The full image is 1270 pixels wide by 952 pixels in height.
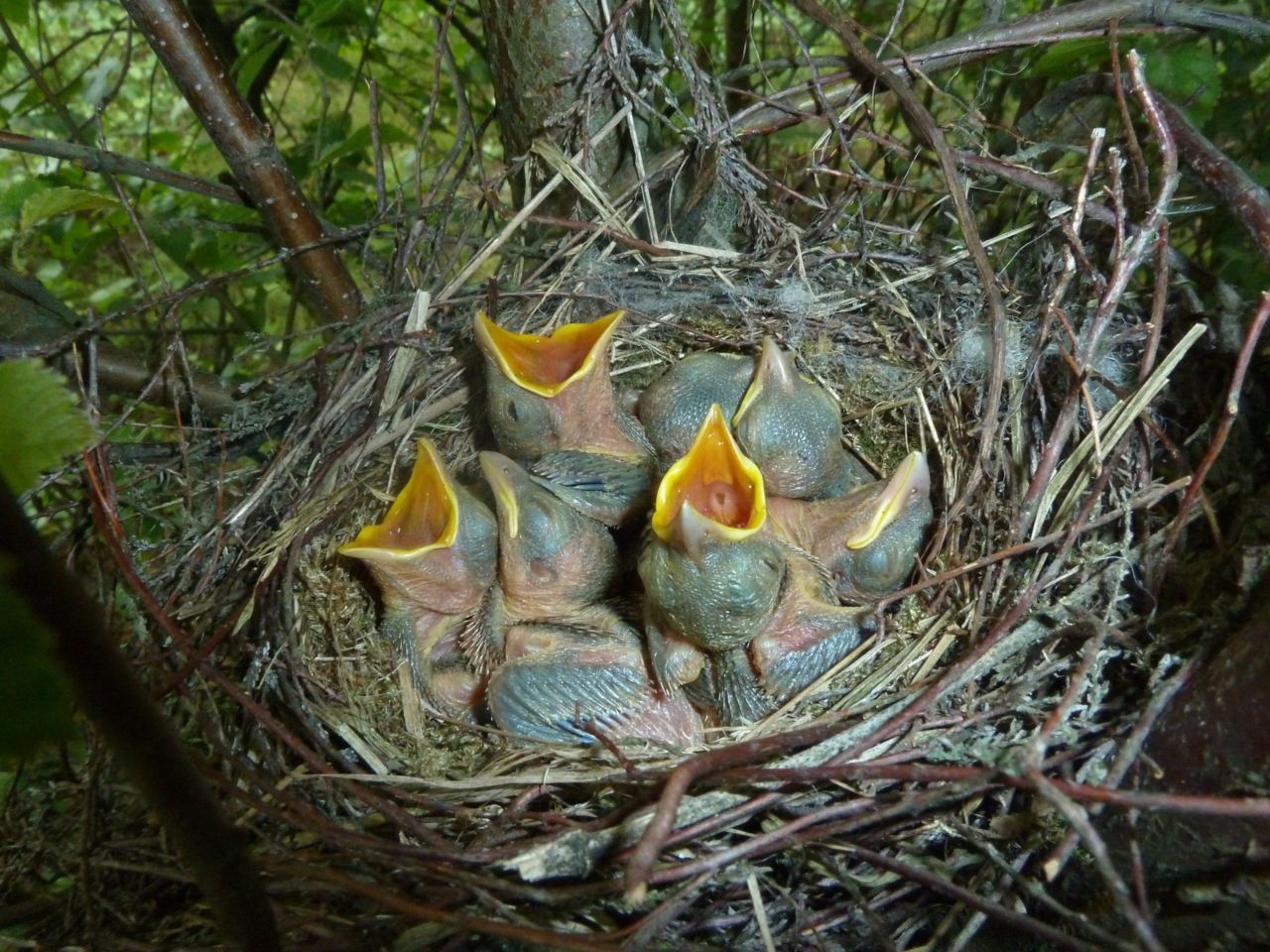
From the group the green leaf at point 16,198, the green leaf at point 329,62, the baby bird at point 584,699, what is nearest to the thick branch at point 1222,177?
the baby bird at point 584,699

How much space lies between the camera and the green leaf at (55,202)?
0.99 metres

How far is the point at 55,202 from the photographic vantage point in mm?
1007

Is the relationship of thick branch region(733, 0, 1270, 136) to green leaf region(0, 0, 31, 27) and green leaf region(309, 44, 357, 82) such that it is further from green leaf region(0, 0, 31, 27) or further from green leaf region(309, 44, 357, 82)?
green leaf region(0, 0, 31, 27)

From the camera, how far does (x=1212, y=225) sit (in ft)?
4.04

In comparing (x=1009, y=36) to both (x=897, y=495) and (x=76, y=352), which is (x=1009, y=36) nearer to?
(x=897, y=495)

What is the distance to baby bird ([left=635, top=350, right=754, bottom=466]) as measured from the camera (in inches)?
51.6

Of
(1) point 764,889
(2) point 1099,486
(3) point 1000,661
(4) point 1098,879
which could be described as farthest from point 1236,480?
(1) point 764,889

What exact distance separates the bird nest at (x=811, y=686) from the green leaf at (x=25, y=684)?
0.42 meters

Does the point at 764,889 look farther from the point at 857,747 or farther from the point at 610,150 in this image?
the point at 610,150

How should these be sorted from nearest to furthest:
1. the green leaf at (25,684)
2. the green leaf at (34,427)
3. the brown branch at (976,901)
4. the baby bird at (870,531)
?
the green leaf at (25,684), the green leaf at (34,427), the brown branch at (976,901), the baby bird at (870,531)

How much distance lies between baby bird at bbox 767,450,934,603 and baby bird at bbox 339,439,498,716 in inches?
17.4

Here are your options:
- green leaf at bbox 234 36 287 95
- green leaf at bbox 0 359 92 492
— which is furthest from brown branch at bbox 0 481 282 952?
green leaf at bbox 234 36 287 95

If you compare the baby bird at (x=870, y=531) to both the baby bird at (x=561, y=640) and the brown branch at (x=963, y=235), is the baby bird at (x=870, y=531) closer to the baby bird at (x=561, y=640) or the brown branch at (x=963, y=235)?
the brown branch at (x=963, y=235)

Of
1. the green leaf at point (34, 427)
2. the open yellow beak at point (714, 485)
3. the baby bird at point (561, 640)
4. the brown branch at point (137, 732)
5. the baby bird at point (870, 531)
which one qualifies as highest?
the green leaf at point (34, 427)
